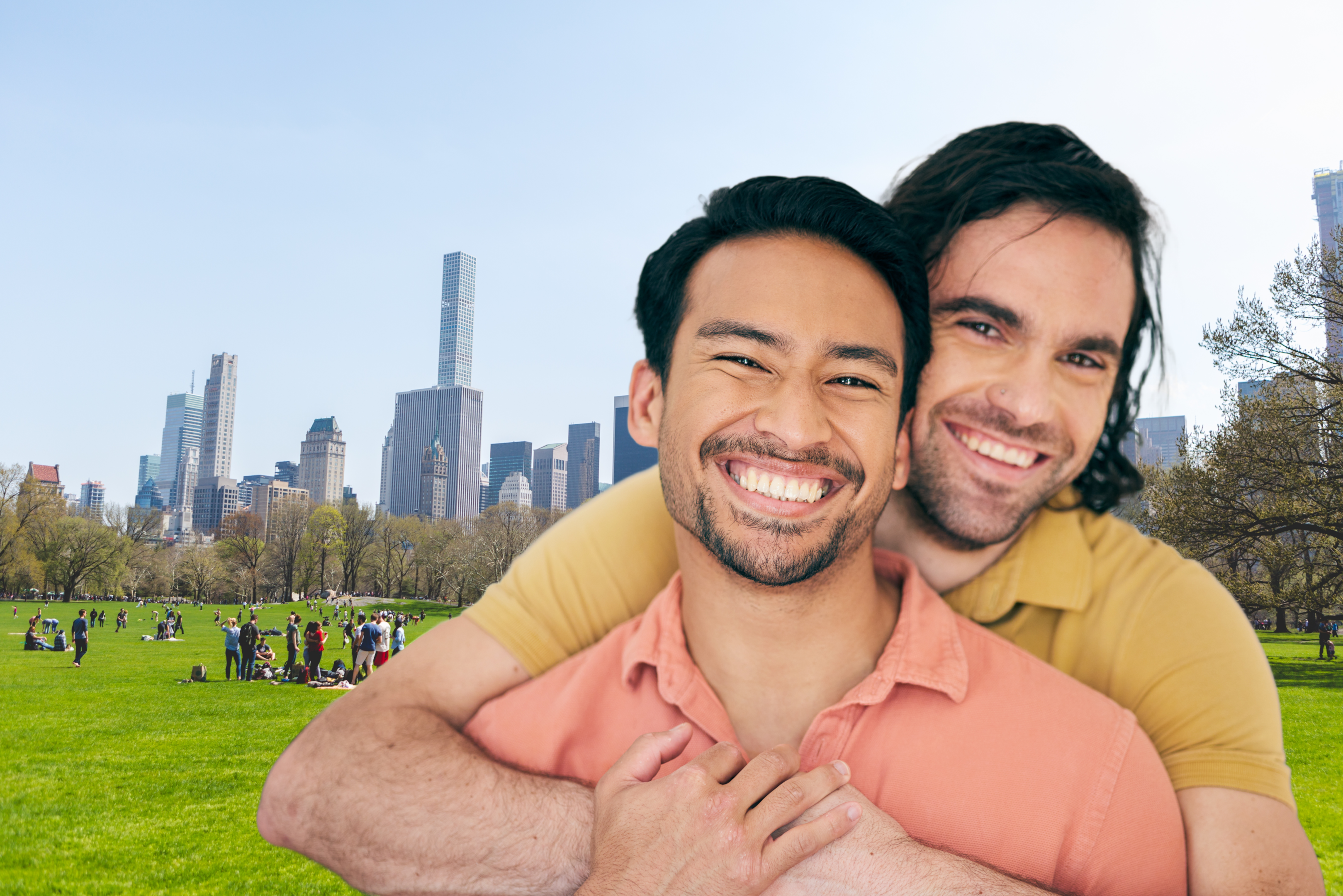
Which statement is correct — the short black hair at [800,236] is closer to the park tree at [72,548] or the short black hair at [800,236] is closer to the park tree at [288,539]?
the park tree at [288,539]

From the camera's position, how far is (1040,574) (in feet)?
7.11

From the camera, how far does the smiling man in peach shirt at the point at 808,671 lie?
1.54 metres

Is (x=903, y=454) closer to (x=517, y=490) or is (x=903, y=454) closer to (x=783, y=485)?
(x=783, y=485)

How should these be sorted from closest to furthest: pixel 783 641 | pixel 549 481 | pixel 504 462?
pixel 783 641, pixel 549 481, pixel 504 462

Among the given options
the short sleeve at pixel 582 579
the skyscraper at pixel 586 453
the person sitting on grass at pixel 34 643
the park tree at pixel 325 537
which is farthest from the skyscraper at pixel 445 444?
the short sleeve at pixel 582 579

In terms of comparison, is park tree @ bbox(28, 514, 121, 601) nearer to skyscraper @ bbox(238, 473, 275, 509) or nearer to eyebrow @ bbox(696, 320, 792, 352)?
eyebrow @ bbox(696, 320, 792, 352)

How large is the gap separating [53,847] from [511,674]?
30.4 ft

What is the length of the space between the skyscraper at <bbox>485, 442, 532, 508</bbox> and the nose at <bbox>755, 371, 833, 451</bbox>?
94979 mm

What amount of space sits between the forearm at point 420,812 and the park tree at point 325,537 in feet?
126

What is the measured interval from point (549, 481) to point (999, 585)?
76422 mm

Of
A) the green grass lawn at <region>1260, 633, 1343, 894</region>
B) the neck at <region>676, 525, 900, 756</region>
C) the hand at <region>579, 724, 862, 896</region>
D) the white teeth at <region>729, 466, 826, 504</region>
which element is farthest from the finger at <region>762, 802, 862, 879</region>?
the green grass lawn at <region>1260, 633, 1343, 894</region>

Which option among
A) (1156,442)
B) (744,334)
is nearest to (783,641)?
(744,334)

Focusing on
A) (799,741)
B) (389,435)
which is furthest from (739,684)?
(389,435)

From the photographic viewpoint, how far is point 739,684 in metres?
2.03
